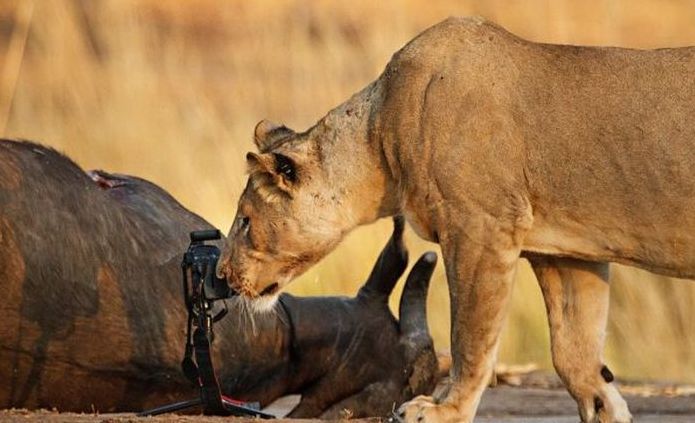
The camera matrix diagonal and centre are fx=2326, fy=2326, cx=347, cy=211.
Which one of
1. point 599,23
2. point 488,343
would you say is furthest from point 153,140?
point 488,343

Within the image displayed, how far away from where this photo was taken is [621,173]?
765 centimetres

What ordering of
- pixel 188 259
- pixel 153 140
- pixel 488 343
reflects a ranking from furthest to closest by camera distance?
pixel 153 140 < pixel 188 259 < pixel 488 343

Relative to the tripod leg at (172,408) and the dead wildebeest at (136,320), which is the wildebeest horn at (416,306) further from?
the tripod leg at (172,408)

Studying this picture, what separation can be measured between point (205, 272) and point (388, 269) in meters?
1.53

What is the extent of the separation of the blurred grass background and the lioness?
314 centimetres

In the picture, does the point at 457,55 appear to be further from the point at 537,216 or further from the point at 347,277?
the point at 347,277

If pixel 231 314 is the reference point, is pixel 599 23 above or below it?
above

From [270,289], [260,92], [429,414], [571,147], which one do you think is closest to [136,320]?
[270,289]

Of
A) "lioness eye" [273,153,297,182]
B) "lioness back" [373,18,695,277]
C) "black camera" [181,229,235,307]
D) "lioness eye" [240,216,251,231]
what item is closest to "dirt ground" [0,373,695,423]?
"black camera" [181,229,235,307]

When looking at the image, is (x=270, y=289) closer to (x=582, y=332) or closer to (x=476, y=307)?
(x=476, y=307)

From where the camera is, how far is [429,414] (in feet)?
24.7

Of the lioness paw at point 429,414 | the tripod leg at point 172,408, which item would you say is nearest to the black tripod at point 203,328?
the tripod leg at point 172,408

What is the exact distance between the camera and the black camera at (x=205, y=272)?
8172mm

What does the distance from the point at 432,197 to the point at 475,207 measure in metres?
0.15
